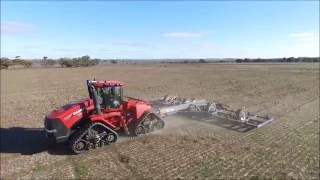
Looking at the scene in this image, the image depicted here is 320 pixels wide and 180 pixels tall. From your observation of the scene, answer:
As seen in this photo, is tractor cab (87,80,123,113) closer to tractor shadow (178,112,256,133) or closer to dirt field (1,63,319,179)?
dirt field (1,63,319,179)

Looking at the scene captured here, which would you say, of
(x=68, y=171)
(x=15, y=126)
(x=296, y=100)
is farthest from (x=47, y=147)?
(x=296, y=100)

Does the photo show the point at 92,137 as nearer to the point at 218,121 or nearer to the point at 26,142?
the point at 26,142

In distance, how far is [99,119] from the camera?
1145 cm

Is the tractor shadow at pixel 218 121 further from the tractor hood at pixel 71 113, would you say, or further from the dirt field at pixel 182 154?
the tractor hood at pixel 71 113

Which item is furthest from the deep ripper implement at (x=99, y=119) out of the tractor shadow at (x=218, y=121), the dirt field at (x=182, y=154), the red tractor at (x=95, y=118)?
the tractor shadow at (x=218, y=121)

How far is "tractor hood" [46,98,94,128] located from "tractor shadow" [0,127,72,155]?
1.14 metres

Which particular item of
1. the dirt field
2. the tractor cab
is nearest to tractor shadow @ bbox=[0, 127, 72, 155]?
the dirt field

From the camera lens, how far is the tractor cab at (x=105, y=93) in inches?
446

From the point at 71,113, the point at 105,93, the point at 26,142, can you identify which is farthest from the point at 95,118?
the point at 26,142

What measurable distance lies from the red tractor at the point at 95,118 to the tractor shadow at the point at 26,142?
1.64 feet

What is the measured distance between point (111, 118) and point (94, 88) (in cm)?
142

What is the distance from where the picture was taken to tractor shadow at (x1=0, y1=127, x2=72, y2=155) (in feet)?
37.4

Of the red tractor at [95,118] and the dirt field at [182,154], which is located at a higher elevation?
the red tractor at [95,118]

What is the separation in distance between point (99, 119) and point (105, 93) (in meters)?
0.93
